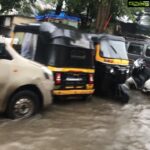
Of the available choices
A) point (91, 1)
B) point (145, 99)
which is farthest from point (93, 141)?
point (91, 1)

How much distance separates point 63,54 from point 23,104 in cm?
223

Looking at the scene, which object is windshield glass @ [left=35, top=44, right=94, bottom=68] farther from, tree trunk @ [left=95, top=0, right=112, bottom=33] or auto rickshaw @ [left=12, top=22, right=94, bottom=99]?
tree trunk @ [left=95, top=0, right=112, bottom=33]

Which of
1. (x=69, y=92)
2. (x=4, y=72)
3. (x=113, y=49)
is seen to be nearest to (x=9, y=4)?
(x=113, y=49)

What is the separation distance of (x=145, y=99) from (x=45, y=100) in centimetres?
512

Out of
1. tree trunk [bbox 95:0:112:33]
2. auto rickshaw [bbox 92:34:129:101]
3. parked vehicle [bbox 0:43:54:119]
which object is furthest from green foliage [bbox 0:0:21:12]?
parked vehicle [bbox 0:43:54:119]

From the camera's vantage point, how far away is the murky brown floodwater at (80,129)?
7.63 m

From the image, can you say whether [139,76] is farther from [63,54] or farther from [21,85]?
[21,85]

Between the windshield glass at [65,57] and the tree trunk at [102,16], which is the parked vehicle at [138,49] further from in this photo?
the windshield glass at [65,57]

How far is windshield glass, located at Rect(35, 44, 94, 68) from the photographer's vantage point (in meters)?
10.5

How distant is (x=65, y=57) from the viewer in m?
10.7

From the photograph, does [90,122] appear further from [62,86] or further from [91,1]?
[91,1]

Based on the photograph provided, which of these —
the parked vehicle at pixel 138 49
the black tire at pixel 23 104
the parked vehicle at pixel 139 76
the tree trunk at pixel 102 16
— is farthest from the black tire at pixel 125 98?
the tree trunk at pixel 102 16

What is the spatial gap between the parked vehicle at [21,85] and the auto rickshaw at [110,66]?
3.12m

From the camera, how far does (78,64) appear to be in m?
11.0
